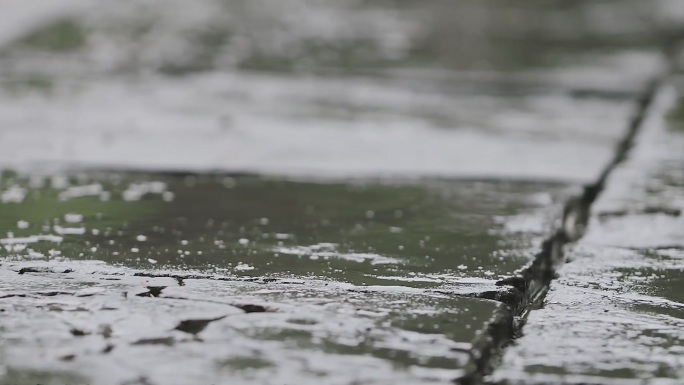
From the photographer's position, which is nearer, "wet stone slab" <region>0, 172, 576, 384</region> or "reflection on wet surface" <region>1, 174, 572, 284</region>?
"wet stone slab" <region>0, 172, 576, 384</region>

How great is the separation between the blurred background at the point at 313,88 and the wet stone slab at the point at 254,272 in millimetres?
222

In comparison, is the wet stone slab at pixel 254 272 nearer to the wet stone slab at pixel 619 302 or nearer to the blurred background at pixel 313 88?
the wet stone slab at pixel 619 302

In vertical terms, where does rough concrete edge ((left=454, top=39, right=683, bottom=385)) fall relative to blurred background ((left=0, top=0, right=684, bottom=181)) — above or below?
below

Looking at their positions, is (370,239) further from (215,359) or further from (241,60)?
(241,60)

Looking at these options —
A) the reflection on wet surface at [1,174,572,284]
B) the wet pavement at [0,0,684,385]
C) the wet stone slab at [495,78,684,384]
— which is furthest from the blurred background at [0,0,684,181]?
the wet stone slab at [495,78,684,384]

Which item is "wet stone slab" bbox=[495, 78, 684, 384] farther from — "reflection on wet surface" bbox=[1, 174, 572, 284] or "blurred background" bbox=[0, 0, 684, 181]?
"blurred background" bbox=[0, 0, 684, 181]

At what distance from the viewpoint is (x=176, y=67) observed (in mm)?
3410

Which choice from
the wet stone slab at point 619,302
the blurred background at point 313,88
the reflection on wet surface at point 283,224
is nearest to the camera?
the wet stone slab at point 619,302

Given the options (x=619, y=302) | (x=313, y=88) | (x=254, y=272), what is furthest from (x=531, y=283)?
(x=313, y=88)

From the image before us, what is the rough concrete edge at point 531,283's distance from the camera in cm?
112

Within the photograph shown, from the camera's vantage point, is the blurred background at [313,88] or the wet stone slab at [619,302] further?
the blurred background at [313,88]

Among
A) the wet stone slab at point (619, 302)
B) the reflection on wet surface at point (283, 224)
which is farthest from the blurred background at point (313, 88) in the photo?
the wet stone slab at point (619, 302)

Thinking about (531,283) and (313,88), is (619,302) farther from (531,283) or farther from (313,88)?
(313,88)

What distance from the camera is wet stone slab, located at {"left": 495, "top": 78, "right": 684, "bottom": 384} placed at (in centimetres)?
109
